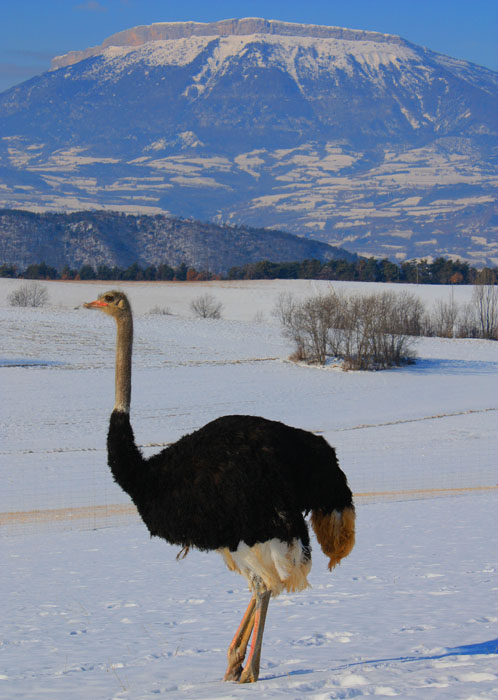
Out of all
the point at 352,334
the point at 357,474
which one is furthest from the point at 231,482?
the point at 352,334

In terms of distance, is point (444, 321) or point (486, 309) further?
point (486, 309)

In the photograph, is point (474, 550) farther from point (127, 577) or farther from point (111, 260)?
point (111, 260)

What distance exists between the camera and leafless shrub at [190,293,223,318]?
74056 millimetres

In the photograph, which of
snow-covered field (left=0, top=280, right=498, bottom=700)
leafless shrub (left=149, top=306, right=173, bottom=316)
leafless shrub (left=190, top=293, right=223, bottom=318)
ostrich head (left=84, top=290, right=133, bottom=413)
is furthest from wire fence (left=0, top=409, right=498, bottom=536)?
leafless shrub (left=190, top=293, right=223, bottom=318)

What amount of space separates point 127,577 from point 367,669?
402 centimetres

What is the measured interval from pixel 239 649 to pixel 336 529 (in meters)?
0.96

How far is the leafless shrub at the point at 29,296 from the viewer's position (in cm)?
7675

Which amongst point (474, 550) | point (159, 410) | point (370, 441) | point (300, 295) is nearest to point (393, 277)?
point (300, 295)

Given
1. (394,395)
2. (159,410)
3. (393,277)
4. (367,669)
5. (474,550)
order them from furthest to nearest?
(393,277)
(394,395)
(159,410)
(474,550)
(367,669)

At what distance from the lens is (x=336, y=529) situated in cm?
644

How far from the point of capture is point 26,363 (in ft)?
149

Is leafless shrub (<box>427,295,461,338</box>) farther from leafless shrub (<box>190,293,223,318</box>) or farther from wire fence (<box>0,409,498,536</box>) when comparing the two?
wire fence (<box>0,409,498,536</box>)

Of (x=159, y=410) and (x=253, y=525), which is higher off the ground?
(x=253, y=525)

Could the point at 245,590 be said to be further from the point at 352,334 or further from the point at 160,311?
the point at 160,311
